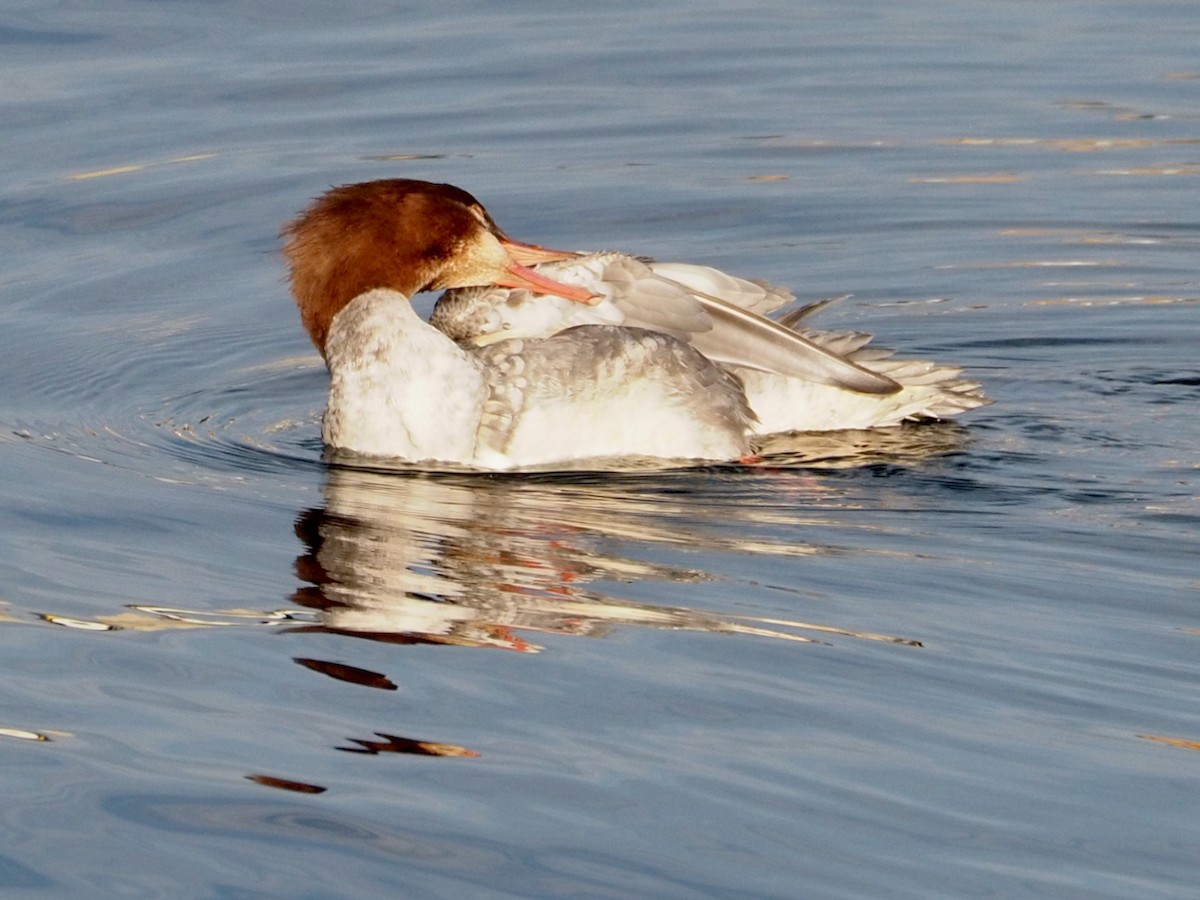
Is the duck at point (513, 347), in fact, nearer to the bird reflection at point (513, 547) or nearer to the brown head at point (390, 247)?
the brown head at point (390, 247)

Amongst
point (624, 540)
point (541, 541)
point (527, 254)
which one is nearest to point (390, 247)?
point (527, 254)

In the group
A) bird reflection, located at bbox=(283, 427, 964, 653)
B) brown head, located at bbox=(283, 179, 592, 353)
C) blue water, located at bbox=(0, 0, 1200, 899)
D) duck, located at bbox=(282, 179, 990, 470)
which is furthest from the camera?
brown head, located at bbox=(283, 179, 592, 353)

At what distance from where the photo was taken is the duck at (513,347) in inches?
319

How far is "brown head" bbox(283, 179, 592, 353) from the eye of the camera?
822 cm

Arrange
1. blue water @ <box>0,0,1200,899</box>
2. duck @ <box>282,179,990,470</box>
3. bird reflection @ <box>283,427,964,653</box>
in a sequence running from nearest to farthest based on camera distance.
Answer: blue water @ <box>0,0,1200,899</box> < bird reflection @ <box>283,427,964,653</box> < duck @ <box>282,179,990,470</box>

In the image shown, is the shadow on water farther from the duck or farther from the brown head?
the brown head

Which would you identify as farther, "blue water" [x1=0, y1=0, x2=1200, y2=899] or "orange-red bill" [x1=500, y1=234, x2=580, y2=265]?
"orange-red bill" [x1=500, y1=234, x2=580, y2=265]

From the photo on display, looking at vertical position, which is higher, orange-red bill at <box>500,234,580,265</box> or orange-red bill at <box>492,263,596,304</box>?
orange-red bill at <box>500,234,580,265</box>

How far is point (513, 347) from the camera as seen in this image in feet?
26.8

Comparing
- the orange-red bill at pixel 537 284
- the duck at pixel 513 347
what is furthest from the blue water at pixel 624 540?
the orange-red bill at pixel 537 284

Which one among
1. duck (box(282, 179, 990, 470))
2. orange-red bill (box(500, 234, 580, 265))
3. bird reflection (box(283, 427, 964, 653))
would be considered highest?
orange-red bill (box(500, 234, 580, 265))

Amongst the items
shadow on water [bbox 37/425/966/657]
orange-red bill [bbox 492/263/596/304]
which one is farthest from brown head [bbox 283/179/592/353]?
shadow on water [bbox 37/425/966/657]

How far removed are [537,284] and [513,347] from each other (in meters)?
0.30

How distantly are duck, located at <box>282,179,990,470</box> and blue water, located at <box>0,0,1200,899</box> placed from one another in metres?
0.22
